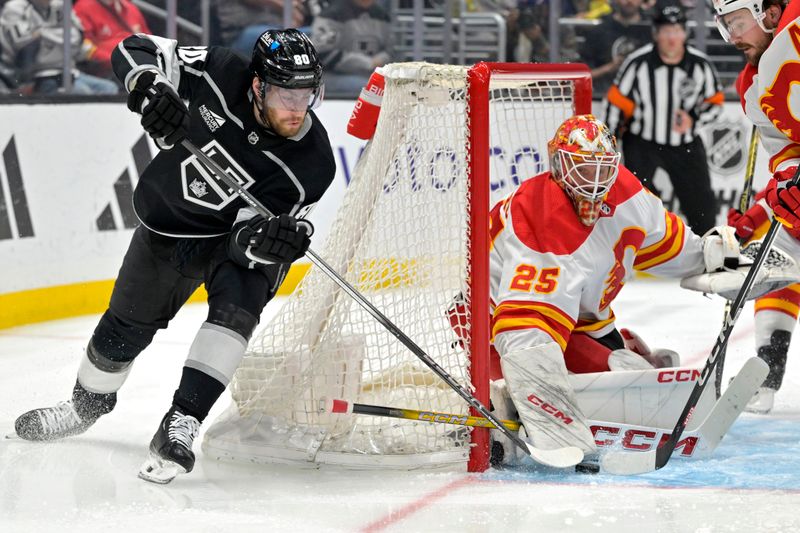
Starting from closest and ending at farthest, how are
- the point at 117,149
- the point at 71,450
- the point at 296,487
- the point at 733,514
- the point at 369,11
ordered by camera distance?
the point at 733,514 < the point at 296,487 < the point at 71,450 < the point at 117,149 < the point at 369,11

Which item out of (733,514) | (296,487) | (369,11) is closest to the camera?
(733,514)

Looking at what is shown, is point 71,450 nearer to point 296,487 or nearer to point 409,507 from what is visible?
point 296,487

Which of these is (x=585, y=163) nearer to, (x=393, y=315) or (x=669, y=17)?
(x=393, y=315)

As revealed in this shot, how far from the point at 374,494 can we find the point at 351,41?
3757 millimetres

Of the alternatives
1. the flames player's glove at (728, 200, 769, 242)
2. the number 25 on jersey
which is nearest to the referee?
the flames player's glove at (728, 200, 769, 242)

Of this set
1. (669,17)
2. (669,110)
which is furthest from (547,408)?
(669,17)

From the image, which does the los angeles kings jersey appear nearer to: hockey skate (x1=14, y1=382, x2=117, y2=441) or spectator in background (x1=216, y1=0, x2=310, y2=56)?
hockey skate (x1=14, y1=382, x2=117, y2=441)

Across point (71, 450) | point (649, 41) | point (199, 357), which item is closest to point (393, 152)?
point (199, 357)

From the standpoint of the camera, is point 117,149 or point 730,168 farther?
point 730,168

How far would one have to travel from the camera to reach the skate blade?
2658 mm

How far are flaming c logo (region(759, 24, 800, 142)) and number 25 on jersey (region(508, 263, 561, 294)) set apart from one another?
0.71 m

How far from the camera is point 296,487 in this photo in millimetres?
2703

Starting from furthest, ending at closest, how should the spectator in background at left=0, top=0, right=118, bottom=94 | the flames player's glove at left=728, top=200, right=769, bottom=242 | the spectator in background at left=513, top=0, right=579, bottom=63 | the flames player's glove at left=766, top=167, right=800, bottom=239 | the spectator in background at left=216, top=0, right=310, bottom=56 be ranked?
the spectator in background at left=513, top=0, right=579, bottom=63 → the spectator in background at left=216, top=0, right=310, bottom=56 → the spectator in background at left=0, top=0, right=118, bottom=94 → the flames player's glove at left=728, top=200, right=769, bottom=242 → the flames player's glove at left=766, top=167, right=800, bottom=239

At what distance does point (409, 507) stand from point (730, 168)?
163 inches
